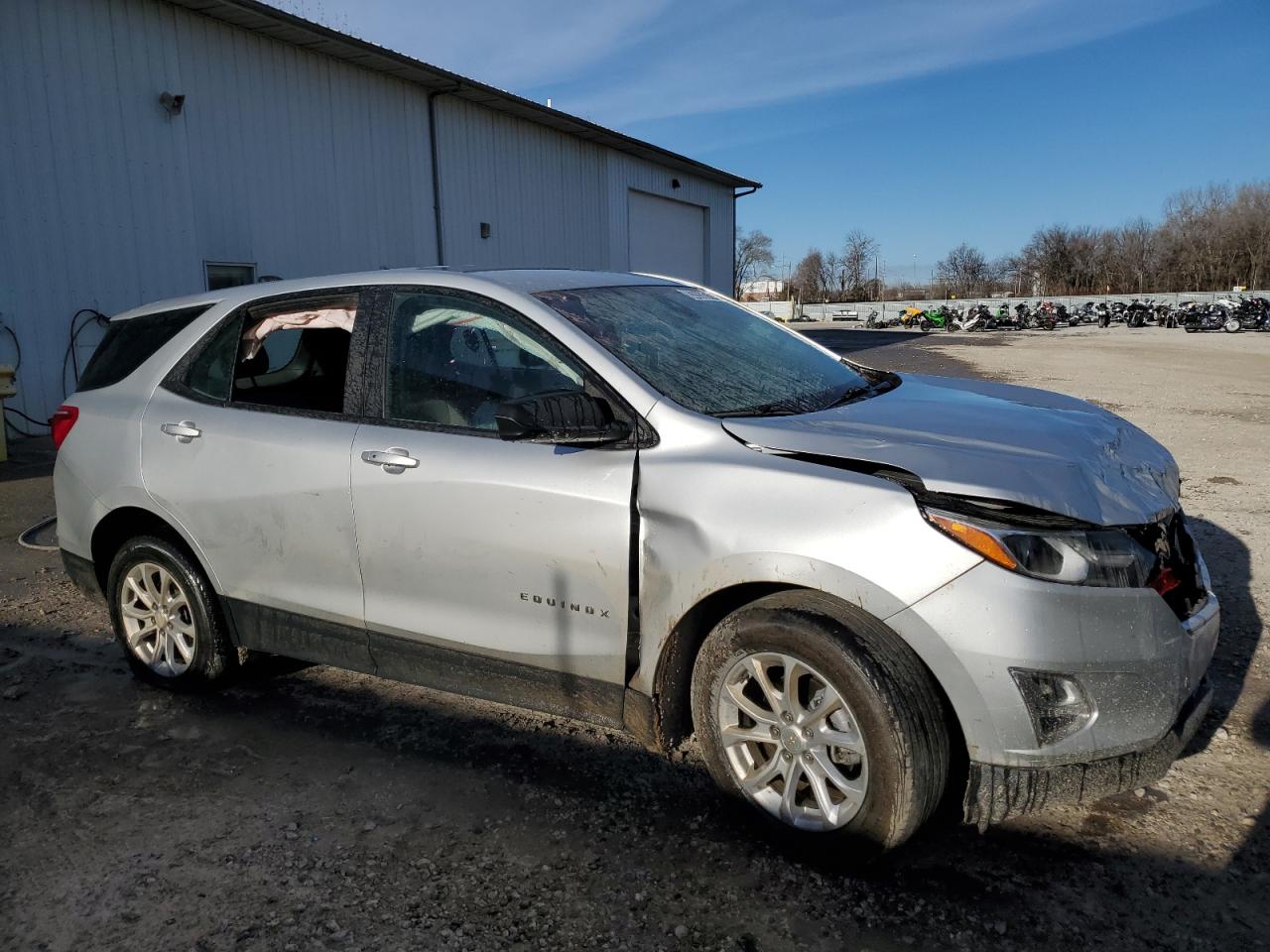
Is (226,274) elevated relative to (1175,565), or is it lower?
elevated

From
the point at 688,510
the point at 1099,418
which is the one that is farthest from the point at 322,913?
the point at 1099,418

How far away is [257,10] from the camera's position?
12688 mm

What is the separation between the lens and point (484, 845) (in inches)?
117

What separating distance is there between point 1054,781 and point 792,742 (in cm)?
70

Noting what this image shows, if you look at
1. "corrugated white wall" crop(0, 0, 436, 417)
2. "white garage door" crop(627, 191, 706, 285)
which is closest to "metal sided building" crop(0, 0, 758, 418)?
"corrugated white wall" crop(0, 0, 436, 417)

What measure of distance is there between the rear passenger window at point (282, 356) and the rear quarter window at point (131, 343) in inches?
11.1

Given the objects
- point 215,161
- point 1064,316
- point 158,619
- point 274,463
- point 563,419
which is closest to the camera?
point 563,419

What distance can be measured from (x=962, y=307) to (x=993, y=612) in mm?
58261

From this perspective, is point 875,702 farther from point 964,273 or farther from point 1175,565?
point 964,273

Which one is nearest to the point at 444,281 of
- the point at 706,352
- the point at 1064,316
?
the point at 706,352

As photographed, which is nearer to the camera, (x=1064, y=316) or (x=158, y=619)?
(x=158, y=619)

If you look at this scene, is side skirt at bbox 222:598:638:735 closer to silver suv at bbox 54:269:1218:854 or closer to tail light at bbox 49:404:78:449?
silver suv at bbox 54:269:1218:854

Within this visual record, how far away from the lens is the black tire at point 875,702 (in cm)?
250

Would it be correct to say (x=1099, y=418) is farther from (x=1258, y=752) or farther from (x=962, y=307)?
(x=962, y=307)
